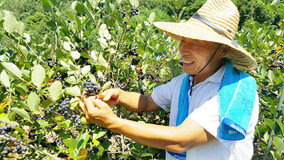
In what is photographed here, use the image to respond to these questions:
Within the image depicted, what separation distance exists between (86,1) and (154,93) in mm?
721

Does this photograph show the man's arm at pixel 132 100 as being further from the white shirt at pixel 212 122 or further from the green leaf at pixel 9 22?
the green leaf at pixel 9 22

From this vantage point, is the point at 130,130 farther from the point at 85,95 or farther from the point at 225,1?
Answer: the point at 225,1

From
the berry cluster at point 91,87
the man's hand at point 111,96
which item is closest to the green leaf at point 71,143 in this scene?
the berry cluster at point 91,87

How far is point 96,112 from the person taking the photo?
40.6 inches

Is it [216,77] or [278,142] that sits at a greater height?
[216,77]

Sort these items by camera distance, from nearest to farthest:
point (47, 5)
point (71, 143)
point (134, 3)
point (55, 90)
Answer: point (71, 143)
point (55, 90)
point (47, 5)
point (134, 3)

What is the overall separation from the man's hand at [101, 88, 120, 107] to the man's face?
1.44 ft

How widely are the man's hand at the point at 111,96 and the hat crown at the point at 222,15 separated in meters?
0.62

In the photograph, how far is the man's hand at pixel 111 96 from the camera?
50.2 inches

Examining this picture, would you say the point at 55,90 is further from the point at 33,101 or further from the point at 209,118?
the point at 209,118

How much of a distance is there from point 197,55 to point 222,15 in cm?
26

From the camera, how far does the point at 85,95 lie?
1158mm

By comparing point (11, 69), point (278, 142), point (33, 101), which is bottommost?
point (278, 142)

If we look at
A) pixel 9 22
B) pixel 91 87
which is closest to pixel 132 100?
pixel 91 87
